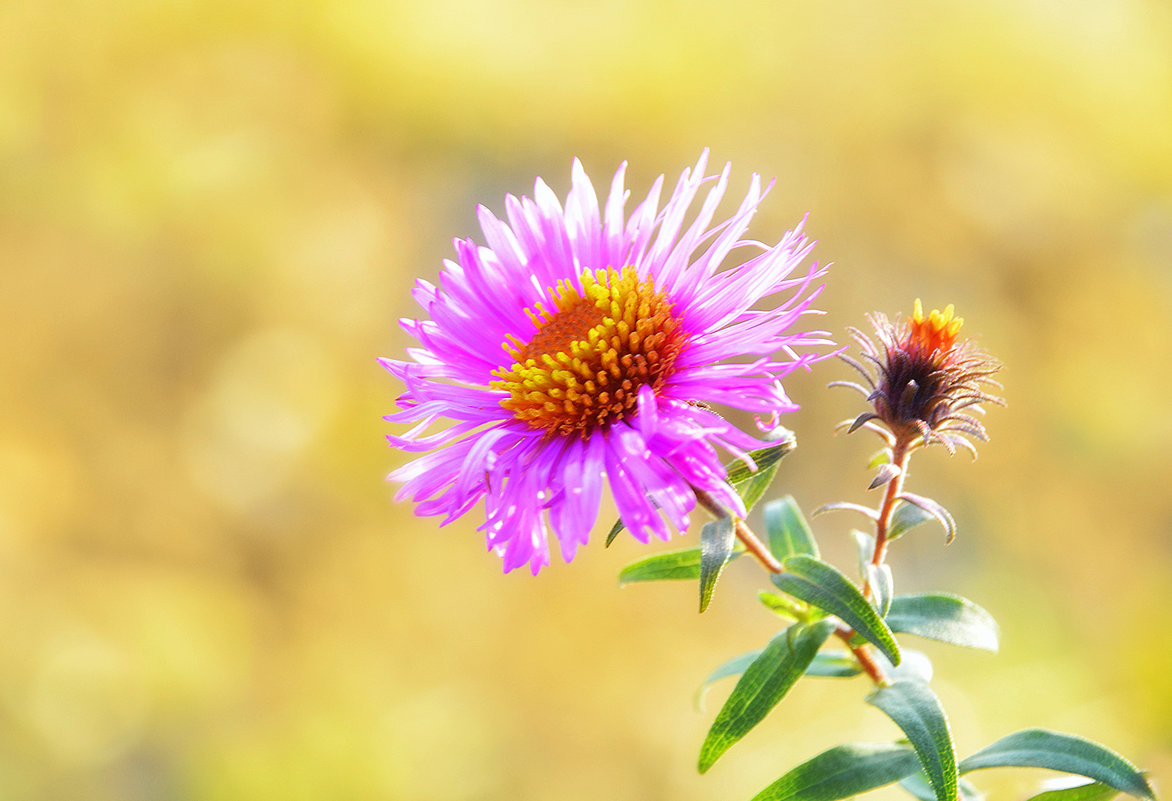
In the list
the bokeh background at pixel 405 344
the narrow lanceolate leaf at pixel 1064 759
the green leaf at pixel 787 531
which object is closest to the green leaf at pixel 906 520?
the green leaf at pixel 787 531

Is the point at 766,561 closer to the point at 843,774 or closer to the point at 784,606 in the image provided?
the point at 784,606

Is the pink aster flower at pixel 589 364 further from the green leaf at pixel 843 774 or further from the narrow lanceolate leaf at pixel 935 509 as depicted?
the green leaf at pixel 843 774

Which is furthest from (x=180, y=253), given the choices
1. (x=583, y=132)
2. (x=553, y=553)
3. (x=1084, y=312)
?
(x=1084, y=312)

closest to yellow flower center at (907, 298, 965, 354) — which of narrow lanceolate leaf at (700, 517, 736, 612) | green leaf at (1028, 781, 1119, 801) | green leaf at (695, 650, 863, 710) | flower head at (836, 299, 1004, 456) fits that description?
flower head at (836, 299, 1004, 456)

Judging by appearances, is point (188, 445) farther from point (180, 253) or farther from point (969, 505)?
point (969, 505)

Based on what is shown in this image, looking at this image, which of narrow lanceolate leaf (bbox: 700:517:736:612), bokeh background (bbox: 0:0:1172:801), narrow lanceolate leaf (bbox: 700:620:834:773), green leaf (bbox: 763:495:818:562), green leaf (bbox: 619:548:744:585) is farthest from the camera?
bokeh background (bbox: 0:0:1172:801)

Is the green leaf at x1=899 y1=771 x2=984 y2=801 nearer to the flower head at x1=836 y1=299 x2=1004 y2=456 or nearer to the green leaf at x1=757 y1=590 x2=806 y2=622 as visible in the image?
the green leaf at x1=757 y1=590 x2=806 y2=622
